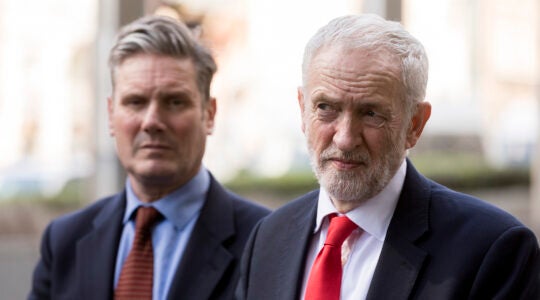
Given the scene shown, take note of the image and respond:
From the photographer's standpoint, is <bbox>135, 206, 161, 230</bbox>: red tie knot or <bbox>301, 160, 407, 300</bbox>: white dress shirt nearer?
<bbox>301, 160, 407, 300</bbox>: white dress shirt

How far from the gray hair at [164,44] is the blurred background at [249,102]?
709cm

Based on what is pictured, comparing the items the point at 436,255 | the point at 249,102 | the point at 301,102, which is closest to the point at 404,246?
the point at 436,255

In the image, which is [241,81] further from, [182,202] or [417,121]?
[417,121]

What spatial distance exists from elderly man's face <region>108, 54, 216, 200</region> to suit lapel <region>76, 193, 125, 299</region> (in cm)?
19

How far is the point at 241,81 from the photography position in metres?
12.9

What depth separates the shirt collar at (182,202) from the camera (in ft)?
11.1

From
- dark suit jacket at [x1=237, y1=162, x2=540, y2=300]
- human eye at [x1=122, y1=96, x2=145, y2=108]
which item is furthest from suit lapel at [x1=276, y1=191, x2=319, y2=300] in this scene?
human eye at [x1=122, y1=96, x2=145, y2=108]

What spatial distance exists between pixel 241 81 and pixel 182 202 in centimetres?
956

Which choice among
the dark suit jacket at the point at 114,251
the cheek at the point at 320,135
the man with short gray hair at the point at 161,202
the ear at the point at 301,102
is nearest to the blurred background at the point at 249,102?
the dark suit jacket at the point at 114,251

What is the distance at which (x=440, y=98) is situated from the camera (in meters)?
14.2

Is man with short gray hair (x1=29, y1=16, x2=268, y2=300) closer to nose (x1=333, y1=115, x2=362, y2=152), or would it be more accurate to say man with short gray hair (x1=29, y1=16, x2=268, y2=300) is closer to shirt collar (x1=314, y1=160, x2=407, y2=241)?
shirt collar (x1=314, y1=160, x2=407, y2=241)

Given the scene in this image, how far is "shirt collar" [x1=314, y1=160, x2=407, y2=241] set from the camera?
8.71 ft

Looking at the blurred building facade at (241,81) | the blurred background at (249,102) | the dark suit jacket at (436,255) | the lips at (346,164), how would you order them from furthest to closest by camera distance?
the blurred building facade at (241,81) → the blurred background at (249,102) → the lips at (346,164) → the dark suit jacket at (436,255)

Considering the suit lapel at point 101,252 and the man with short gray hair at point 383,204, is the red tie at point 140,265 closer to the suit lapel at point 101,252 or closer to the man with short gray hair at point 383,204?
the suit lapel at point 101,252
